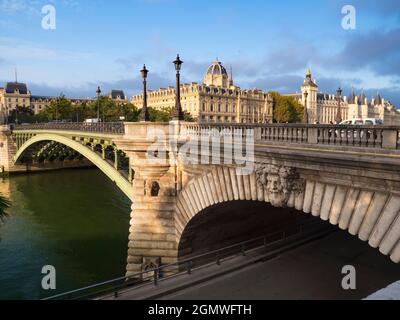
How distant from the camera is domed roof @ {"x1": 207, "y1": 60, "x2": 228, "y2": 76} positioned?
130 meters

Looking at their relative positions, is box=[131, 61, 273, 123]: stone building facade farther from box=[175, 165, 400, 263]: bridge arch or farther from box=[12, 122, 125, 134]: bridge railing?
box=[175, 165, 400, 263]: bridge arch

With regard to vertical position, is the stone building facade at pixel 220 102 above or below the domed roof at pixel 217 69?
below

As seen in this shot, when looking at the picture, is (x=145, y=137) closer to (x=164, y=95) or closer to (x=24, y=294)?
(x=24, y=294)

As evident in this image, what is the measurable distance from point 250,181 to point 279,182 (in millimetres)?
1552

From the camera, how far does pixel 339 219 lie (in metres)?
8.86

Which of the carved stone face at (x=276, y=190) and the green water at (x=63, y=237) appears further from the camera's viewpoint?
the green water at (x=63, y=237)

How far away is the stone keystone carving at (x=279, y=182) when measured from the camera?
9.89m

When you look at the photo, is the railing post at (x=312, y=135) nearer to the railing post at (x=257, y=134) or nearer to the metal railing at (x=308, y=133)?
the metal railing at (x=308, y=133)

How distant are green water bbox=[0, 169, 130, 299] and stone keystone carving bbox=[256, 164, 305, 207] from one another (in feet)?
37.6

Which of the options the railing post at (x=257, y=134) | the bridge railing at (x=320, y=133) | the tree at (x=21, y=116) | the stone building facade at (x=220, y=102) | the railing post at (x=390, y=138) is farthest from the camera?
the tree at (x=21, y=116)

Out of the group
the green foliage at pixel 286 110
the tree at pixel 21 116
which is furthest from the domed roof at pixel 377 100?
the tree at pixel 21 116

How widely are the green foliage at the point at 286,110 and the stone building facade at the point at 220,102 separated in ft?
7.28

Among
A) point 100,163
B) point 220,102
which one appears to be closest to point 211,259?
point 100,163
